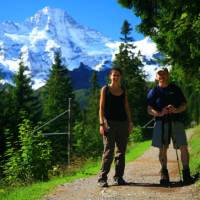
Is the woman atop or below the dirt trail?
atop

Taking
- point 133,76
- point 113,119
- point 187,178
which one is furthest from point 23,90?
point 187,178

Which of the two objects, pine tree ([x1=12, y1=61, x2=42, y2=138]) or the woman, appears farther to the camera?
pine tree ([x1=12, y1=61, x2=42, y2=138])

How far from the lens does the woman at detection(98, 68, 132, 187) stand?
10.0 metres

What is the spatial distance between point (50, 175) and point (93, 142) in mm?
17785

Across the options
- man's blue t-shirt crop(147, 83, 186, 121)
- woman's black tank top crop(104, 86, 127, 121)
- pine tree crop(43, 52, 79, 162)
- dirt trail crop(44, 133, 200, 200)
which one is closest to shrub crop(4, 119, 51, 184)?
dirt trail crop(44, 133, 200, 200)

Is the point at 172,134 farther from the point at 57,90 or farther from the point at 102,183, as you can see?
the point at 57,90

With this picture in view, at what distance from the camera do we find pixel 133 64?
69.8 meters

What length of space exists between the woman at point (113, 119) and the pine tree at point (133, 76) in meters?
56.5

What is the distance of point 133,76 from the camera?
69000 millimetres

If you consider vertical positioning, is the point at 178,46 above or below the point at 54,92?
below

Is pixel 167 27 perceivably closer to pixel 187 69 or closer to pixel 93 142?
pixel 187 69

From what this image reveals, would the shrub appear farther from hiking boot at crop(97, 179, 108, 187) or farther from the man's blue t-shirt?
the man's blue t-shirt

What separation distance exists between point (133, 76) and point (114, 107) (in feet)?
194

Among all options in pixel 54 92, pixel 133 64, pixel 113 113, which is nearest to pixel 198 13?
pixel 113 113
